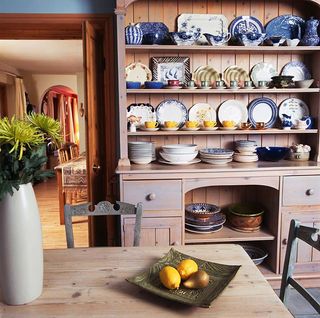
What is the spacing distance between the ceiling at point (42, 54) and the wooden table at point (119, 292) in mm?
3595

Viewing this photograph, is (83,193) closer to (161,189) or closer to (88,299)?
(161,189)

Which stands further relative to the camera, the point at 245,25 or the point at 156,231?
the point at 245,25

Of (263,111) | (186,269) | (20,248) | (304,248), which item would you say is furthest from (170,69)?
(20,248)

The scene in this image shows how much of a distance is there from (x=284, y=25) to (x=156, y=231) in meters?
1.88

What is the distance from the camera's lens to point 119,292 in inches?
47.4

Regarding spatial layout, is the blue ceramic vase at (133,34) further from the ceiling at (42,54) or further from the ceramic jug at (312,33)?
the ceiling at (42,54)

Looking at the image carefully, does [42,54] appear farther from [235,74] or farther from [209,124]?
[209,124]

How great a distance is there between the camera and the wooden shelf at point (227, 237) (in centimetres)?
257

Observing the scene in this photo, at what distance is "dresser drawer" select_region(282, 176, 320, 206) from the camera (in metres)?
2.51

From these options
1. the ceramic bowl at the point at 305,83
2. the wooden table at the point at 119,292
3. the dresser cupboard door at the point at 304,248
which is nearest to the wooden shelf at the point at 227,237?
the dresser cupboard door at the point at 304,248

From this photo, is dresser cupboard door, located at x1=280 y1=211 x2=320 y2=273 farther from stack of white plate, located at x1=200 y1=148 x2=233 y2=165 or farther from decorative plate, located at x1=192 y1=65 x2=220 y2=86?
decorative plate, located at x1=192 y1=65 x2=220 y2=86

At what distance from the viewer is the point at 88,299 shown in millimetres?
1167

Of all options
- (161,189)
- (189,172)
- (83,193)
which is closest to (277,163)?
(189,172)

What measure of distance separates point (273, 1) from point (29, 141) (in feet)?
8.05
